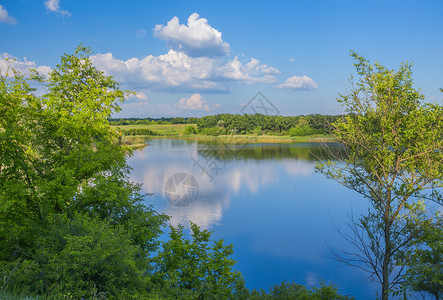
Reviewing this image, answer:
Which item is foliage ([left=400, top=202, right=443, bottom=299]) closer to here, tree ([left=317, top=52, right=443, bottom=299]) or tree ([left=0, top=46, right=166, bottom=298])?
tree ([left=317, top=52, right=443, bottom=299])

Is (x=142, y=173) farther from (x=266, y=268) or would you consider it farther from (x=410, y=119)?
(x=410, y=119)

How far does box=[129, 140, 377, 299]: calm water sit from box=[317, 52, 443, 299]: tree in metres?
1.51

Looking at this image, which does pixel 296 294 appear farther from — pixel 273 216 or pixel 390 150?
pixel 273 216

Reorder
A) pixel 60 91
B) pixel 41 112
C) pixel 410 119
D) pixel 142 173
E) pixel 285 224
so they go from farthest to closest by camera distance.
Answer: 1. pixel 142 173
2. pixel 285 224
3. pixel 60 91
4. pixel 41 112
5. pixel 410 119

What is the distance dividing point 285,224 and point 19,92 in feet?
48.1

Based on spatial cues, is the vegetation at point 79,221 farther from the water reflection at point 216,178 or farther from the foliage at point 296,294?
the water reflection at point 216,178

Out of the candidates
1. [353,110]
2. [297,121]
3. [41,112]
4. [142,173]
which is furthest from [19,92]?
[297,121]

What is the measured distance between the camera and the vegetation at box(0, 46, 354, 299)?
479 centimetres

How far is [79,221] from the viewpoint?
6199 millimetres

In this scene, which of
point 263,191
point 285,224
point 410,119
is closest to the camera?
point 410,119

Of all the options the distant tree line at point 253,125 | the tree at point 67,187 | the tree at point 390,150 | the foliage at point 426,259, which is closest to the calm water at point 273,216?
the tree at point 390,150

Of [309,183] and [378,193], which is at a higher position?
[378,193]

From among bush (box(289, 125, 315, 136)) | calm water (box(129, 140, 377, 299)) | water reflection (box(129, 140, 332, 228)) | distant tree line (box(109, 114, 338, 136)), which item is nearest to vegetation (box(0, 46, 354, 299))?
calm water (box(129, 140, 377, 299))

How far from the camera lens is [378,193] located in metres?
8.23
